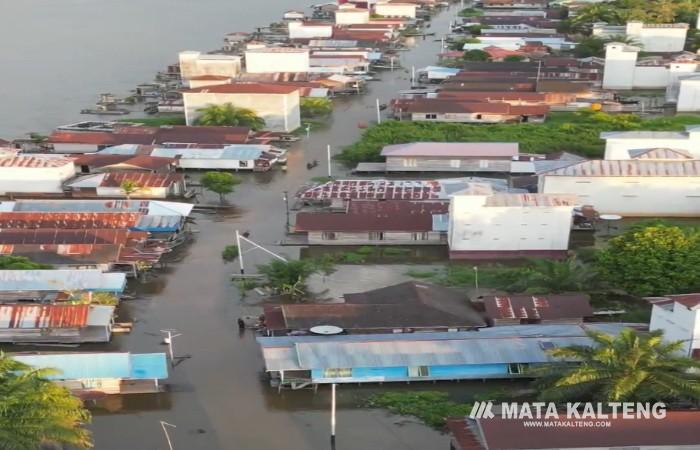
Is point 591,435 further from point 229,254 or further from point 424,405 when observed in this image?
point 229,254

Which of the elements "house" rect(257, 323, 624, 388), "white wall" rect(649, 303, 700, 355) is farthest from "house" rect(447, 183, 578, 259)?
"white wall" rect(649, 303, 700, 355)

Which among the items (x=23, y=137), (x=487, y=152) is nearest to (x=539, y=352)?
(x=487, y=152)

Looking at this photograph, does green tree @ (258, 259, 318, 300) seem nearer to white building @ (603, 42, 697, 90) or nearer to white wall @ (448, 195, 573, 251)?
white wall @ (448, 195, 573, 251)

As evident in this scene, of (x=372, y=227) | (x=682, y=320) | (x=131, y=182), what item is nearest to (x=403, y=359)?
(x=682, y=320)

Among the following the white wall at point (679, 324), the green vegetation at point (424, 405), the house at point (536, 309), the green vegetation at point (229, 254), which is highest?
the white wall at point (679, 324)

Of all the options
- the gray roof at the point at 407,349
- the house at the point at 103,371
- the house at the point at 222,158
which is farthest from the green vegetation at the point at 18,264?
the house at the point at 222,158

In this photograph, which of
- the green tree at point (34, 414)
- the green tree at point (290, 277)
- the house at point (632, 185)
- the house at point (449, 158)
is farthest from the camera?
the house at point (449, 158)

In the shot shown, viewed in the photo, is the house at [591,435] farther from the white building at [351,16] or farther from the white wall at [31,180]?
the white building at [351,16]

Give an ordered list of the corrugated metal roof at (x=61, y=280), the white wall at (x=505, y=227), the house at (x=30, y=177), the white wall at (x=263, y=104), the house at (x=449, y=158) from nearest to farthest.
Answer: the corrugated metal roof at (x=61, y=280) → the white wall at (x=505, y=227) → the house at (x=30, y=177) → the house at (x=449, y=158) → the white wall at (x=263, y=104)
